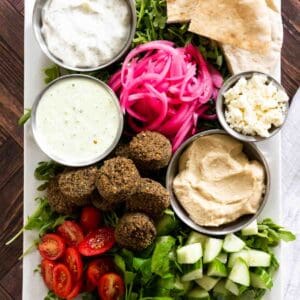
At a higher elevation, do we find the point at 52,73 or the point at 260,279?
the point at 52,73

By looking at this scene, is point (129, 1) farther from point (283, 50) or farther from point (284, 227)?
point (284, 227)

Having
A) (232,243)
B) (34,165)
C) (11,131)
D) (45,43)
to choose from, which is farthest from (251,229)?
(11,131)

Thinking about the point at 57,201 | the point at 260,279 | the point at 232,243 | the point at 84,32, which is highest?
the point at 84,32

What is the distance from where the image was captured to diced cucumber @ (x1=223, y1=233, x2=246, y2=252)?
2.20 meters

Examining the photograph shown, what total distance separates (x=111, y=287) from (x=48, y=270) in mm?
254

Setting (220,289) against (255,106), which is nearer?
(255,106)

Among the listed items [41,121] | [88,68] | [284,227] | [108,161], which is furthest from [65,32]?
[284,227]

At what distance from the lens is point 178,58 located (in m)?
2.26

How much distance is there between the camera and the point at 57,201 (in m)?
2.23

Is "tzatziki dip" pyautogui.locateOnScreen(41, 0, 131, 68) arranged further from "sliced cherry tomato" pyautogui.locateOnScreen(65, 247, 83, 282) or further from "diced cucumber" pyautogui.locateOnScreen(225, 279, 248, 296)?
"diced cucumber" pyautogui.locateOnScreen(225, 279, 248, 296)

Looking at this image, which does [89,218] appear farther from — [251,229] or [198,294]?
[251,229]

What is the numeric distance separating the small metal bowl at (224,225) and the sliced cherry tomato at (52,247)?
0.44m

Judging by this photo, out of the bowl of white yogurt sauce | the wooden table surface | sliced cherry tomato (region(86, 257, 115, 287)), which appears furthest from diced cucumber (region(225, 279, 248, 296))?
the wooden table surface

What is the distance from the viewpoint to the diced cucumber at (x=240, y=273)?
2.14 m
